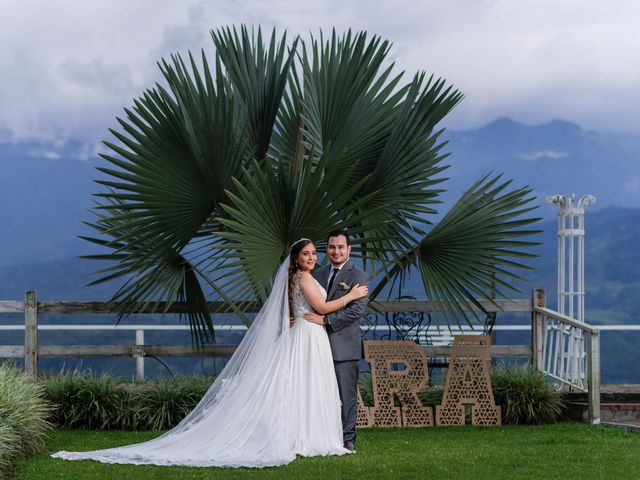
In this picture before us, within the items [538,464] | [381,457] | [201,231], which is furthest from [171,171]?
[538,464]

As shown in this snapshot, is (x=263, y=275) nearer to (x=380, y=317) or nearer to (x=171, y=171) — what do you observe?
(x=171, y=171)

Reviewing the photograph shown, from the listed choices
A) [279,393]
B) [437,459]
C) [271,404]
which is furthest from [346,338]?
[437,459]

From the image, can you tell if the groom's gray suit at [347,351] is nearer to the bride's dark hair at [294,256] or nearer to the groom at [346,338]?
the groom at [346,338]

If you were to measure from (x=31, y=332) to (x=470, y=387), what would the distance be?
196 inches

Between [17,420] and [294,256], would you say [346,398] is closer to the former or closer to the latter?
[294,256]

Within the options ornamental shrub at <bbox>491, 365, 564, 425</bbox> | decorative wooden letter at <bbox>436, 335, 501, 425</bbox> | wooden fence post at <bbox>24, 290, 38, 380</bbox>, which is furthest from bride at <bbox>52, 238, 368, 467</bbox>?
wooden fence post at <bbox>24, 290, 38, 380</bbox>

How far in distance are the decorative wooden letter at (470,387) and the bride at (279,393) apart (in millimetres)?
2745

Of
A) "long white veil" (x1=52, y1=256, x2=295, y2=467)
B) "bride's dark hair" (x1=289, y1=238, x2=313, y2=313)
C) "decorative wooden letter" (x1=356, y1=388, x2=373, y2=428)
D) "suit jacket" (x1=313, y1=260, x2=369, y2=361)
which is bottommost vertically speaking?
"decorative wooden letter" (x1=356, y1=388, x2=373, y2=428)

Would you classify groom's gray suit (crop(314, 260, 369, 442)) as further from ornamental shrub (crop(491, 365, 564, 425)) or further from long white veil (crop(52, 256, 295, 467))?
ornamental shrub (crop(491, 365, 564, 425))

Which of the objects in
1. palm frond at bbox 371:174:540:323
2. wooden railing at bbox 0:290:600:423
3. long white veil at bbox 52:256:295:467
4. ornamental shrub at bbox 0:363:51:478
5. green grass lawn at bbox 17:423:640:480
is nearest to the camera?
green grass lawn at bbox 17:423:640:480

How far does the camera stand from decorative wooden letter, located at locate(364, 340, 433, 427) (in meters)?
10.6

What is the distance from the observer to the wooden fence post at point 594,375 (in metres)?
10.7

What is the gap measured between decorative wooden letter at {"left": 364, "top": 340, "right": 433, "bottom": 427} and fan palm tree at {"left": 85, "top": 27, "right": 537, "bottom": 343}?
65cm

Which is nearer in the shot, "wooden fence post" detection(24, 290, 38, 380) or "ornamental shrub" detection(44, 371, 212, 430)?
"ornamental shrub" detection(44, 371, 212, 430)
